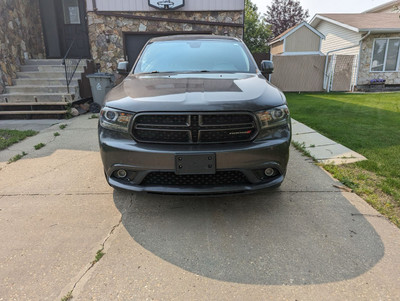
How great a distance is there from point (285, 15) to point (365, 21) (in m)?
21.4

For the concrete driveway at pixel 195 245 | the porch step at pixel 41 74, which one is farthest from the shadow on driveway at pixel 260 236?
the porch step at pixel 41 74

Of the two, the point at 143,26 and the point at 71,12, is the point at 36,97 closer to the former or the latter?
the point at 71,12

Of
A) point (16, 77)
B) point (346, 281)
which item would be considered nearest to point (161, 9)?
point (16, 77)

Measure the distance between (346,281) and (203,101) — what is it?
162 centimetres

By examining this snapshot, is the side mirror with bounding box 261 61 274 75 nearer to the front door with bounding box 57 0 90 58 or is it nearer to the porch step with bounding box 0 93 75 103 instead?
the porch step with bounding box 0 93 75 103

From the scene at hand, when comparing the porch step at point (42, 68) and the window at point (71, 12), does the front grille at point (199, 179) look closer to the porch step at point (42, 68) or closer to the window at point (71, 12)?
the porch step at point (42, 68)

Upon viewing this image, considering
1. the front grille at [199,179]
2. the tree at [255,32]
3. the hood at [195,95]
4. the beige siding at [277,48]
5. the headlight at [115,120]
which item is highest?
the tree at [255,32]

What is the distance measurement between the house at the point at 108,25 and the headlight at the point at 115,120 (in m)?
7.66

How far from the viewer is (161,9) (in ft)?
30.9

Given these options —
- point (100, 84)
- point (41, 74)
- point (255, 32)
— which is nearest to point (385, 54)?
point (100, 84)

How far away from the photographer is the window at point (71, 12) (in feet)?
32.0

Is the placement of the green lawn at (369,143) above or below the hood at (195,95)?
below

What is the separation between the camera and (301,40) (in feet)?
65.2

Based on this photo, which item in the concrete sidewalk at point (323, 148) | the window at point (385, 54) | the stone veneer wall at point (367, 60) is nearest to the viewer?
the concrete sidewalk at point (323, 148)
